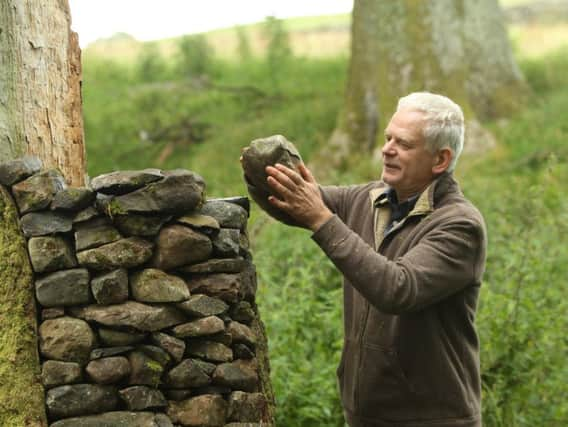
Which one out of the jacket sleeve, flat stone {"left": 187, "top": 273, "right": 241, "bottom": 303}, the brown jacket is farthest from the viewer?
flat stone {"left": 187, "top": 273, "right": 241, "bottom": 303}

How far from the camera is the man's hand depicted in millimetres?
3582

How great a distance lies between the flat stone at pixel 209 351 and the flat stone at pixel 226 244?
40 centimetres

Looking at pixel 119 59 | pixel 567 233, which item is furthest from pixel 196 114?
pixel 567 233

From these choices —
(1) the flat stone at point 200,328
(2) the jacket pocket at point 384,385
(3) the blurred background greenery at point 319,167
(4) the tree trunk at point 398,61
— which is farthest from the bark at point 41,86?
(4) the tree trunk at point 398,61

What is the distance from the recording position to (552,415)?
17.9 feet

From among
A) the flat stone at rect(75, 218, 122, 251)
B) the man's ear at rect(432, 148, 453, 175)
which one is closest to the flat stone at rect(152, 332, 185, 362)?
the flat stone at rect(75, 218, 122, 251)

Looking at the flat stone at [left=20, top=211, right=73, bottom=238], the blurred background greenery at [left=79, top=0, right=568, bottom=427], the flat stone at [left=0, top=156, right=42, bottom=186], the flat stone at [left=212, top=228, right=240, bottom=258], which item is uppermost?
the flat stone at [left=0, top=156, right=42, bottom=186]

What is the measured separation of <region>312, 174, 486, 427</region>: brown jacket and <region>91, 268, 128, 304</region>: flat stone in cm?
84

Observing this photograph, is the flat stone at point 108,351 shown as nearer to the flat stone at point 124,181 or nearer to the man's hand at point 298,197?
the flat stone at point 124,181

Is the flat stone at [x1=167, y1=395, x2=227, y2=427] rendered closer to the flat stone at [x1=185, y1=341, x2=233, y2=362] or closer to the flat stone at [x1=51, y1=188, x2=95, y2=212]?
the flat stone at [x1=185, y1=341, x2=233, y2=362]

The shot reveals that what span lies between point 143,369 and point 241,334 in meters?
0.51

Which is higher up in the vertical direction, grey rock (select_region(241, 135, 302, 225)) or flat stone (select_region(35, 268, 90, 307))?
grey rock (select_region(241, 135, 302, 225))

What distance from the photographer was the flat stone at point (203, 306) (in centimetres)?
377

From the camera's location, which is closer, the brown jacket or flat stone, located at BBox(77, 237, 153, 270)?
the brown jacket
